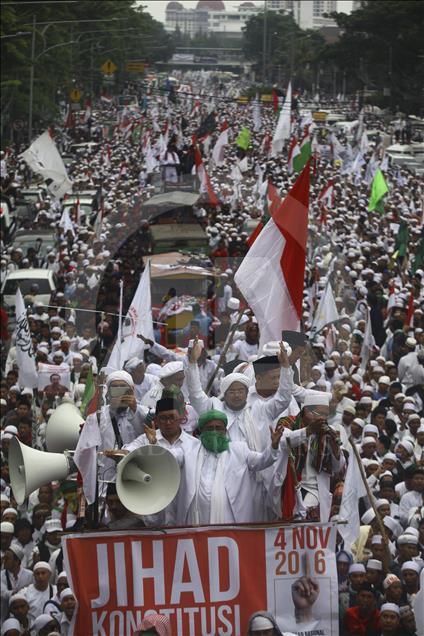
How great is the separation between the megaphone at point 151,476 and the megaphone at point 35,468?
688mm

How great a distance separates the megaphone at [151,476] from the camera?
242 inches

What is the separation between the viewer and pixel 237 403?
7.33 m

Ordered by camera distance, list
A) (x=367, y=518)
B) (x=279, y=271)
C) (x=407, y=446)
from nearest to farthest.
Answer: (x=279, y=271)
(x=367, y=518)
(x=407, y=446)

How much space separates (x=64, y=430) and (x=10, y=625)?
1592 mm

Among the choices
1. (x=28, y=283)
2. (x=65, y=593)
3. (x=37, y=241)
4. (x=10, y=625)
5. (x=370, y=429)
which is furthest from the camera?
(x=37, y=241)

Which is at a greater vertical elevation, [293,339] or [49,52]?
[293,339]

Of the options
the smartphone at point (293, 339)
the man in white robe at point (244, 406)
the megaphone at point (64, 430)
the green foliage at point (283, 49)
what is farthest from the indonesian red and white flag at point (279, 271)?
the green foliage at point (283, 49)

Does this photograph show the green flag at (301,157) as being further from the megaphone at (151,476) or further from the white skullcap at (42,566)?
the megaphone at (151,476)

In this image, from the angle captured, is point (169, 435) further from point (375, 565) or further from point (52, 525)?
point (52, 525)

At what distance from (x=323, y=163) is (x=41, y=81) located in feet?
33.0

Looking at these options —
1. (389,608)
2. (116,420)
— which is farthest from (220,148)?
(389,608)

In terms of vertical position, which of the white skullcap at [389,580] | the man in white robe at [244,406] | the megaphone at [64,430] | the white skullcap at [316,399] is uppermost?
the white skullcap at [316,399]

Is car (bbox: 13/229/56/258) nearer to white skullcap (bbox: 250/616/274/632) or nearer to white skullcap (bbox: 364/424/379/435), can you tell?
white skullcap (bbox: 364/424/379/435)

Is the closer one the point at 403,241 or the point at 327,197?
the point at 403,241
